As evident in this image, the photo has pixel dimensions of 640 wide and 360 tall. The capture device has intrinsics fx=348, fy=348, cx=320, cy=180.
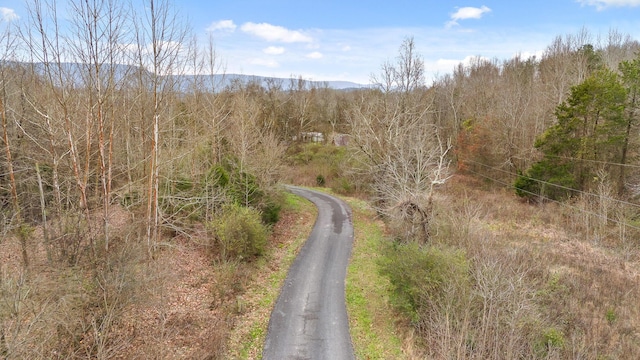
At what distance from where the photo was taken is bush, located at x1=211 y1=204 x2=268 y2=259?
1842cm

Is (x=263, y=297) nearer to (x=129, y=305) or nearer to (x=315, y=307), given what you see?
(x=315, y=307)

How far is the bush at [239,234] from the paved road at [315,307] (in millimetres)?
2509

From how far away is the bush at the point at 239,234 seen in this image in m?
18.4

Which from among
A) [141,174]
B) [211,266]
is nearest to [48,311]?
[211,266]

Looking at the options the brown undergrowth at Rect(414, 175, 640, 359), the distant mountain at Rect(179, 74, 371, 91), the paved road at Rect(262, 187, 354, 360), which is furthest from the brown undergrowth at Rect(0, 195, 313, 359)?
the distant mountain at Rect(179, 74, 371, 91)

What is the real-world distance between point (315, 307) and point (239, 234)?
591cm

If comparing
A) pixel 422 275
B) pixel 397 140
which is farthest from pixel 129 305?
pixel 397 140

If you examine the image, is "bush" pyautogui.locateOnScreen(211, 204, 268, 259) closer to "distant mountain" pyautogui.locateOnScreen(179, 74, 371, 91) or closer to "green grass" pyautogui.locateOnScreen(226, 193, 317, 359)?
"green grass" pyautogui.locateOnScreen(226, 193, 317, 359)

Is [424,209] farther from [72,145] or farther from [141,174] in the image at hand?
[141,174]

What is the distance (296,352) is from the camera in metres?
12.2

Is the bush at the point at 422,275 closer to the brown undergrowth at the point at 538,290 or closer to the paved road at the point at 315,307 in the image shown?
the brown undergrowth at the point at 538,290

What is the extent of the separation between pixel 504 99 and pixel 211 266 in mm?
35990

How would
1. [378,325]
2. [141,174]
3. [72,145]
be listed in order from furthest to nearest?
[141,174] < [378,325] < [72,145]

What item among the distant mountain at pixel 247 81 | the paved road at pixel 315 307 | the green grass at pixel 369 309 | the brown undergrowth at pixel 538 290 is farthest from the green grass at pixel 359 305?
the distant mountain at pixel 247 81
